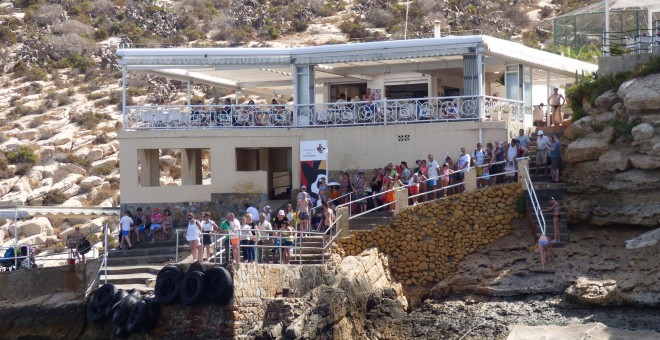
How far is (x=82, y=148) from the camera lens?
179 feet

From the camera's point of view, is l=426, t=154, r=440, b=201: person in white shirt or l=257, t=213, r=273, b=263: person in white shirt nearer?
l=257, t=213, r=273, b=263: person in white shirt

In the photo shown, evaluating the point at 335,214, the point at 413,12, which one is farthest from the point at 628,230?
the point at 413,12

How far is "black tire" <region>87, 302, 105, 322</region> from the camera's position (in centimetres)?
2883

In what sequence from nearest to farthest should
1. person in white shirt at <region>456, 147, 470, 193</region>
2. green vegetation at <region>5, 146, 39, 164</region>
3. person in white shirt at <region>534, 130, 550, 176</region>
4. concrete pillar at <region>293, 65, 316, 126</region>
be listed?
person in white shirt at <region>456, 147, 470, 193</region>, person in white shirt at <region>534, 130, 550, 176</region>, concrete pillar at <region>293, 65, 316, 126</region>, green vegetation at <region>5, 146, 39, 164</region>

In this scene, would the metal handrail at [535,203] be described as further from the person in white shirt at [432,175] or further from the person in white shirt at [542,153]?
the person in white shirt at [432,175]

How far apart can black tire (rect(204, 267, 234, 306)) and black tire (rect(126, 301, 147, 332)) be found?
146 cm

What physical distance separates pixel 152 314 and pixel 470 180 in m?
8.87

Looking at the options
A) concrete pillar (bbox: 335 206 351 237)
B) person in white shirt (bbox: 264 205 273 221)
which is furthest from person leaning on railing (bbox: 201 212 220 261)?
concrete pillar (bbox: 335 206 351 237)

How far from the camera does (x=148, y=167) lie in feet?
122

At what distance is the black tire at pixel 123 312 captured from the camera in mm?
28109

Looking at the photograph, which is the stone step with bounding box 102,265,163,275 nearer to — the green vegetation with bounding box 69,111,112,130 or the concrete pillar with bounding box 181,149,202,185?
the concrete pillar with bounding box 181,149,202,185

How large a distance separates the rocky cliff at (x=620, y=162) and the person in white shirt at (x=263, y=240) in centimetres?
723

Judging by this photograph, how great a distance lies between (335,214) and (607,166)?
21.7 ft

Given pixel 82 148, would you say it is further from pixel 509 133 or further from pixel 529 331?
pixel 529 331
